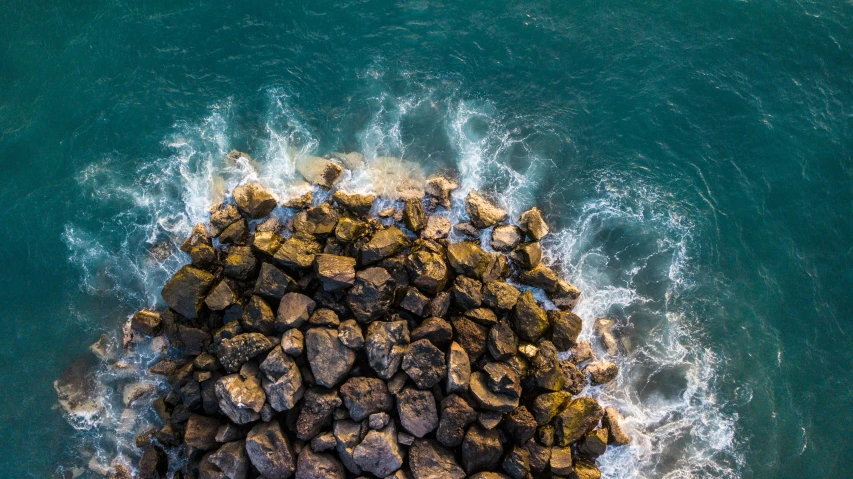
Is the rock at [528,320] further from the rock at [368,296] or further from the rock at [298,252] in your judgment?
the rock at [298,252]

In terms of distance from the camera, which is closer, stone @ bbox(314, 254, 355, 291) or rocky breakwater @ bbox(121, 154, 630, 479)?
rocky breakwater @ bbox(121, 154, 630, 479)

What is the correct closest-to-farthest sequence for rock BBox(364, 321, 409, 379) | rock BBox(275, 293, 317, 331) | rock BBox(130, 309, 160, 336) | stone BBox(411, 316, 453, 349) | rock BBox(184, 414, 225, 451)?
rock BBox(364, 321, 409, 379)
rock BBox(184, 414, 225, 451)
rock BBox(275, 293, 317, 331)
stone BBox(411, 316, 453, 349)
rock BBox(130, 309, 160, 336)

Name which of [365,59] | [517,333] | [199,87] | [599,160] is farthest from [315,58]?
[517,333]

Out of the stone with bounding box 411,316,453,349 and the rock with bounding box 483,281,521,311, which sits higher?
the rock with bounding box 483,281,521,311

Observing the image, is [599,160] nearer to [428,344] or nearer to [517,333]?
[517,333]

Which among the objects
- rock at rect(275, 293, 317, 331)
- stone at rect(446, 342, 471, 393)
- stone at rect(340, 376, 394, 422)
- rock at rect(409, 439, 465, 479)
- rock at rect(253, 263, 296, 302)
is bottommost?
rock at rect(409, 439, 465, 479)

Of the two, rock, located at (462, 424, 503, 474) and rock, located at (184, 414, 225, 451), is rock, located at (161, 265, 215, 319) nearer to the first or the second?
rock, located at (184, 414, 225, 451)

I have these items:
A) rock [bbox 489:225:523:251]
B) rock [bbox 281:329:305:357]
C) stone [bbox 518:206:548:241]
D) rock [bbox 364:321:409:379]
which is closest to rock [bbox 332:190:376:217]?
rock [bbox 364:321:409:379]
